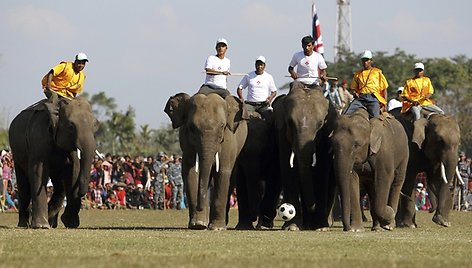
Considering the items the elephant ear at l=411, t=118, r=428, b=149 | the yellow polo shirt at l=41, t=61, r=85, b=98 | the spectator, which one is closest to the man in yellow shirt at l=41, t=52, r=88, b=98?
the yellow polo shirt at l=41, t=61, r=85, b=98

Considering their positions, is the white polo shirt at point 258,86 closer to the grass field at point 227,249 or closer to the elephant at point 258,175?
the elephant at point 258,175

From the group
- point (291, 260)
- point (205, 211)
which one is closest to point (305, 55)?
point (205, 211)

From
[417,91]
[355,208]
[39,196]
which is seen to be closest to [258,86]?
[417,91]

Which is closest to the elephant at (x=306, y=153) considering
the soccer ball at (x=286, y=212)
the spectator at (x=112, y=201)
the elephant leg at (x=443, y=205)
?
the soccer ball at (x=286, y=212)

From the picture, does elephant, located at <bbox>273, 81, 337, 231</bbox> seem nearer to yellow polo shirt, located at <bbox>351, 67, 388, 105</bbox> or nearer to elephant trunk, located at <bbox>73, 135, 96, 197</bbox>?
yellow polo shirt, located at <bbox>351, 67, 388, 105</bbox>

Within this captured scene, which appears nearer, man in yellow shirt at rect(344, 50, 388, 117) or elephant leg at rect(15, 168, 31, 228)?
man in yellow shirt at rect(344, 50, 388, 117)

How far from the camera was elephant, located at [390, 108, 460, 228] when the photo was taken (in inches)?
1266

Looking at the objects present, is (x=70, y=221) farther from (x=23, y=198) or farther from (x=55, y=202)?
(x=23, y=198)

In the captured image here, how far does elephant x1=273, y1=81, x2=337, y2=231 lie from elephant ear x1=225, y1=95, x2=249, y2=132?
94 cm

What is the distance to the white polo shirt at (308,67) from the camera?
2977 cm

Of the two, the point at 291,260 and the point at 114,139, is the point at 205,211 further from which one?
the point at 114,139

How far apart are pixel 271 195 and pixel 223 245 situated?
10433 millimetres

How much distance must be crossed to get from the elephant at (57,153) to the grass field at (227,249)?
3.44 m

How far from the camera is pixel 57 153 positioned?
93.1 feet
